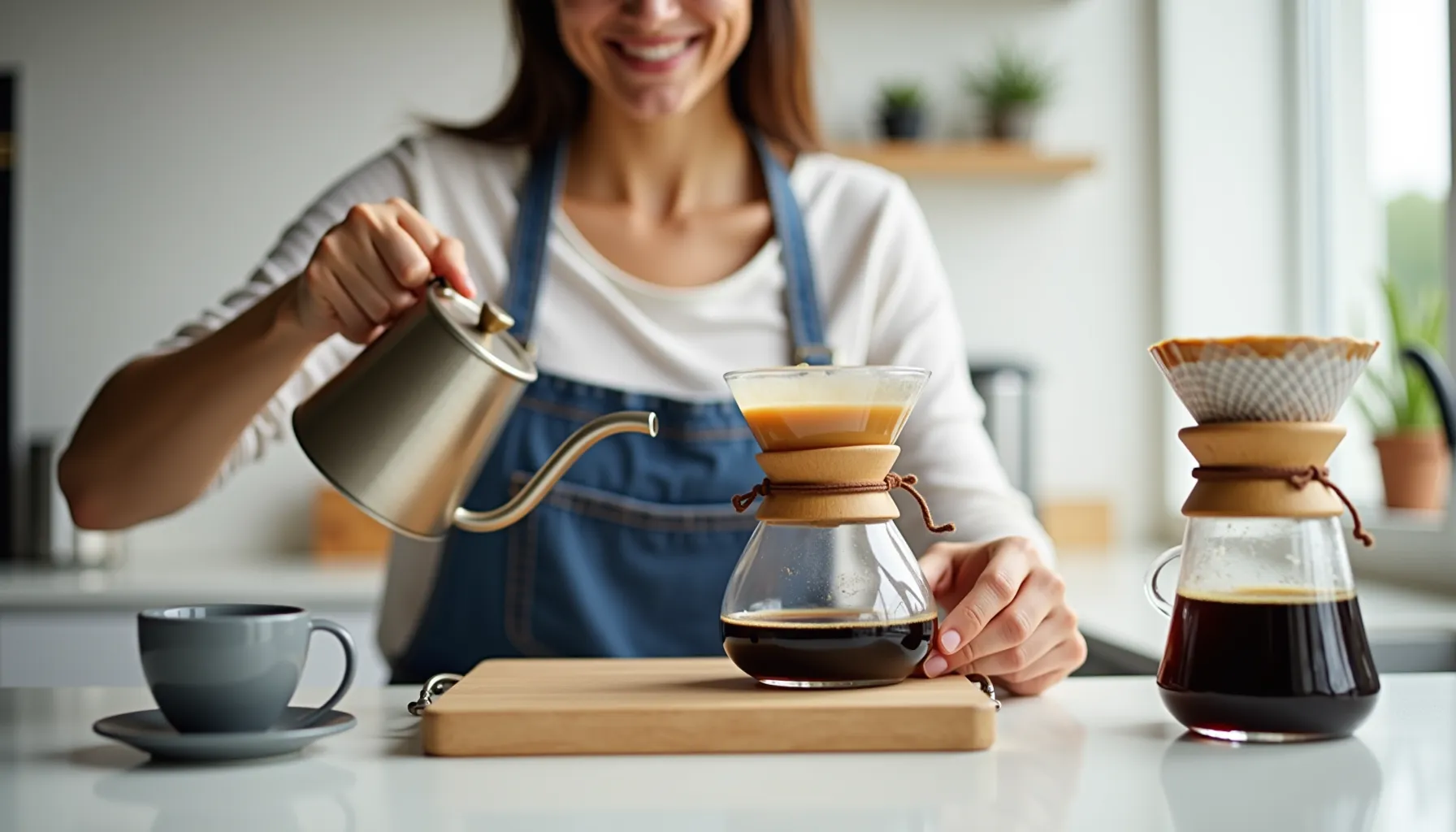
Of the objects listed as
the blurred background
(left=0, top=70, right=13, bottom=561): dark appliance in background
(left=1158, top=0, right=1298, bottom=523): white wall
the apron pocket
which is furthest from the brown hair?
(left=0, top=70, right=13, bottom=561): dark appliance in background

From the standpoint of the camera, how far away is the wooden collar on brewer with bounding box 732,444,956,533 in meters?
0.88

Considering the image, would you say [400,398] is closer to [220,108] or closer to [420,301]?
[420,301]

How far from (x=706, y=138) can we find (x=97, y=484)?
2.42ft

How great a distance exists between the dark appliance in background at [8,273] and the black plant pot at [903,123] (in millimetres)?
1761

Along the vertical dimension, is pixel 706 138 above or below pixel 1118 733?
above

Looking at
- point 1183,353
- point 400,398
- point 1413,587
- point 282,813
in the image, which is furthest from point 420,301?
point 1413,587

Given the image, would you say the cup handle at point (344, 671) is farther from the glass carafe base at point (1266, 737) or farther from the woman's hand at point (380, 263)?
the glass carafe base at point (1266, 737)

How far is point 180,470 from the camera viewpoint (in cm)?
129

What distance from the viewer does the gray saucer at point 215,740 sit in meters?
0.79

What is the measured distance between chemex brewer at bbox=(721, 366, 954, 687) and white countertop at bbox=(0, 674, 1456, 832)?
3.0 inches

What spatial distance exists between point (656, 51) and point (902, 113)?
1.65 meters

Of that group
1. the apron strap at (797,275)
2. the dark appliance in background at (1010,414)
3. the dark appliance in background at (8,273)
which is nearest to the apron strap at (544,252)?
the apron strap at (797,275)

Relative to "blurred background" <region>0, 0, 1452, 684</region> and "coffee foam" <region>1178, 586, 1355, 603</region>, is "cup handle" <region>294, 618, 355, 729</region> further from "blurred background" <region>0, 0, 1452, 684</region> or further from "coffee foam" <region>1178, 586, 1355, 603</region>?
"blurred background" <region>0, 0, 1452, 684</region>

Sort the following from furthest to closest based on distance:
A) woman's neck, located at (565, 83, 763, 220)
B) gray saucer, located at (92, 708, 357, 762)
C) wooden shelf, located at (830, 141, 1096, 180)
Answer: wooden shelf, located at (830, 141, 1096, 180)
woman's neck, located at (565, 83, 763, 220)
gray saucer, located at (92, 708, 357, 762)
